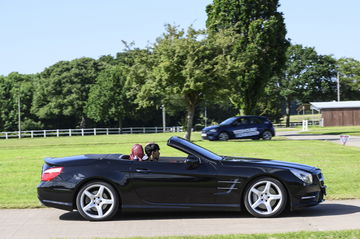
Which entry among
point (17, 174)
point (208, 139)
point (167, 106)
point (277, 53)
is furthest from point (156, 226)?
point (277, 53)

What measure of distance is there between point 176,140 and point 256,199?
1.45m

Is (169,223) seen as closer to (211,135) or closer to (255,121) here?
(211,135)

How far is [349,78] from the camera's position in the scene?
90.8 meters

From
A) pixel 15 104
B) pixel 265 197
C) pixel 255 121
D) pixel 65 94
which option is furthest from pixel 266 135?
pixel 15 104

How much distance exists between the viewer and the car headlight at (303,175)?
24.1ft

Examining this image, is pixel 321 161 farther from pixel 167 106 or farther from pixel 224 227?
pixel 167 106

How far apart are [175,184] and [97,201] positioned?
1.14 metres

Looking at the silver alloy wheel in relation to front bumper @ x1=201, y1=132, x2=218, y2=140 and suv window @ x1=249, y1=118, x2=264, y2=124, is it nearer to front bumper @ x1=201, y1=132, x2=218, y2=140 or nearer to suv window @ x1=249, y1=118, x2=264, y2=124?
front bumper @ x1=201, y1=132, x2=218, y2=140

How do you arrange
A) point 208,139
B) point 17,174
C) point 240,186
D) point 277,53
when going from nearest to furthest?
point 240,186 < point 17,174 < point 208,139 < point 277,53

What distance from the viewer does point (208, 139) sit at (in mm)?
33281

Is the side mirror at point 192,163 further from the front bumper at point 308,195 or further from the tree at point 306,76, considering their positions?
the tree at point 306,76

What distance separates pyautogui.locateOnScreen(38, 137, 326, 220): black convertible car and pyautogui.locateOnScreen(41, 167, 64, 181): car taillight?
16mm

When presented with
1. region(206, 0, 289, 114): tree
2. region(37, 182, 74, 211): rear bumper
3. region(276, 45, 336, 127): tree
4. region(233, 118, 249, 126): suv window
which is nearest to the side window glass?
region(233, 118, 249, 126): suv window

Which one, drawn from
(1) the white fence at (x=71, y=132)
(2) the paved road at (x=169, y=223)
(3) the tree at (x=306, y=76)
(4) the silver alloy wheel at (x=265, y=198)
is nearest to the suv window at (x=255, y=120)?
(2) the paved road at (x=169, y=223)
